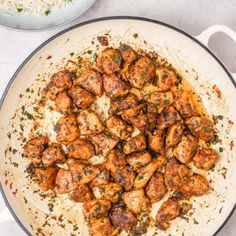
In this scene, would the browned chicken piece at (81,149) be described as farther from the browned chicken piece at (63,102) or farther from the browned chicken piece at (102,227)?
the browned chicken piece at (102,227)

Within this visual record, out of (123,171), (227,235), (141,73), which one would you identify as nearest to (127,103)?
(141,73)

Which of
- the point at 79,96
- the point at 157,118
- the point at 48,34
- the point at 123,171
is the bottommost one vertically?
the point at 123,171

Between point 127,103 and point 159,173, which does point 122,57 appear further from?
point 159,173

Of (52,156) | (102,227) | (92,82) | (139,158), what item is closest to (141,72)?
(92,82)

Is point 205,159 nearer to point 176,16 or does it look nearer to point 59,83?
point 176,16

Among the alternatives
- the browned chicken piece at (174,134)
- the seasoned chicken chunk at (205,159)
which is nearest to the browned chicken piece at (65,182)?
the browned chicken piece at (174,134)

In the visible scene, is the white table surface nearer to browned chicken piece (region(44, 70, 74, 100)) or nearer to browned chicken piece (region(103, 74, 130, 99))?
browned chicken piece (region(44, 70, 74, 100))
